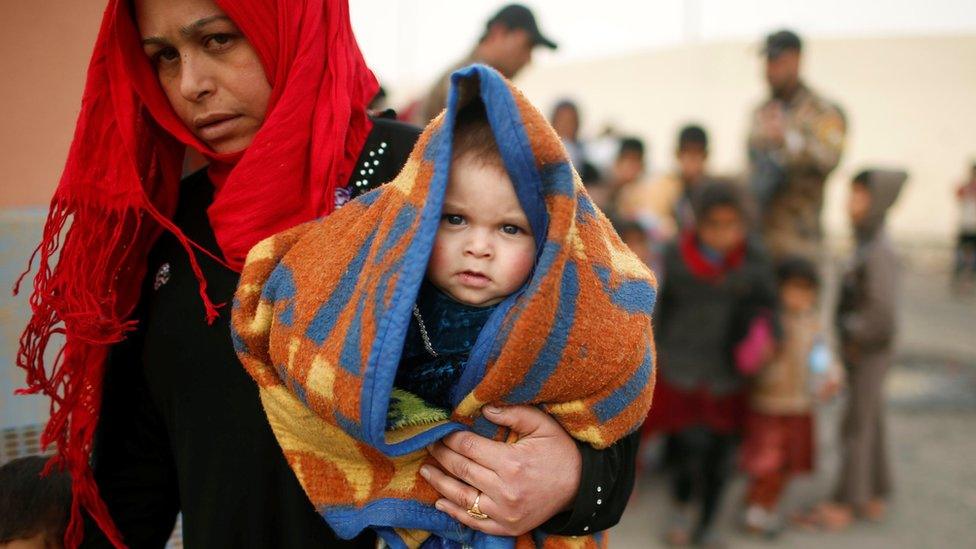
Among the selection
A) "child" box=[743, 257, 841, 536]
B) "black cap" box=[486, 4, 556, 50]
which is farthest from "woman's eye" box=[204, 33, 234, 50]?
"child" box=[743, 257, 841, 536]

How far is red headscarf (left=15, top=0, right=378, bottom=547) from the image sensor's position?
138cm

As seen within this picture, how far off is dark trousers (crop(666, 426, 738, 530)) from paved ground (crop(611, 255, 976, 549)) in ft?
0.99

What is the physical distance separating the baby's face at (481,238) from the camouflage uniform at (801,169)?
12.1ft

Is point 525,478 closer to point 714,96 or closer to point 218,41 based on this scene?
point 218,41

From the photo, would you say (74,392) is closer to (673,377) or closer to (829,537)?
(673,377)

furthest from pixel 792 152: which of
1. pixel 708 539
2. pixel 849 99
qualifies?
pixel 849 99

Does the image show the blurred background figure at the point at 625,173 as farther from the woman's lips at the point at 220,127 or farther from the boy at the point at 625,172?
the woman's lips at the point at 220,127

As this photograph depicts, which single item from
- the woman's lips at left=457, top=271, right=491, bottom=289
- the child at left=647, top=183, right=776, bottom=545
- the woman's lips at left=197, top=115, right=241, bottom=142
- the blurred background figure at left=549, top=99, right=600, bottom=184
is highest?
the blurred background figure at left=549, top=99, right=600, bottom=184

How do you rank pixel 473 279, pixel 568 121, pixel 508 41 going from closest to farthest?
pixel 473 279, pixel 508 41, pixel 568 121

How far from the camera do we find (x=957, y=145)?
80.9 ft

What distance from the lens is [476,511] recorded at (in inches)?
49.6

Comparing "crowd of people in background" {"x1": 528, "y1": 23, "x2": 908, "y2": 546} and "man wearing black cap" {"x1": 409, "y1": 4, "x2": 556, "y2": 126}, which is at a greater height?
"man wearing black cap" {"x1": 409, "y1": 4, "x2": 556, "y2": 126}

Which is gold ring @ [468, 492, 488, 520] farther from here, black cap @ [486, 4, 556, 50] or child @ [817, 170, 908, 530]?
child @ [817, 170, 908, 530]

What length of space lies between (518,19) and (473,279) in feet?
9.25
